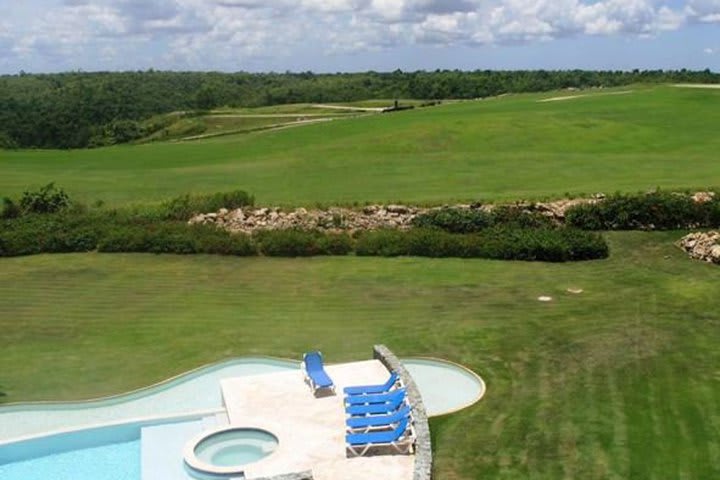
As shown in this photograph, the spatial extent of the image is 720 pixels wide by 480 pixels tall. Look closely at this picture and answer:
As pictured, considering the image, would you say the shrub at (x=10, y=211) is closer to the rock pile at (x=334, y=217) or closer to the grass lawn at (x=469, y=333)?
the grass lawn at (x=469, y=333)

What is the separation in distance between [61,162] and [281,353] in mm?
46496

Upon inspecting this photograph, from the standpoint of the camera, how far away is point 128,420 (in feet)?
52.2

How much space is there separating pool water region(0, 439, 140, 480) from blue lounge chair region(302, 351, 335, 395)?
12.7ft

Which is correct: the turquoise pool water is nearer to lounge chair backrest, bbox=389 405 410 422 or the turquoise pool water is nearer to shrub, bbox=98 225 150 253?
lounge chair backrest, bbox=389 405 410 422

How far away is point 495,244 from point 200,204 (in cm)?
1420

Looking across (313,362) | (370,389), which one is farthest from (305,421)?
(313,362)

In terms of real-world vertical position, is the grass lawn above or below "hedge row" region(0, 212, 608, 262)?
below

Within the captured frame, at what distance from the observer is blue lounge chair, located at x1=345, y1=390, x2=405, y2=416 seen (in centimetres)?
1513

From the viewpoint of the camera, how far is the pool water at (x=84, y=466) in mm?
14266

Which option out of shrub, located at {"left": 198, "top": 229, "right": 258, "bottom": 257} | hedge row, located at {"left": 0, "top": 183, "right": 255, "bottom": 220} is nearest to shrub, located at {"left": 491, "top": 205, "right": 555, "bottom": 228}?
shrub, located at {"left": 198, "top": 229, "right": 258, "bottom": 257}

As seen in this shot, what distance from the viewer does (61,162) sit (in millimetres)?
60062

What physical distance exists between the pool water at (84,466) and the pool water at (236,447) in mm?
1334

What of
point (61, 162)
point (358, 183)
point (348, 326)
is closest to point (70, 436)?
point (348, 326)

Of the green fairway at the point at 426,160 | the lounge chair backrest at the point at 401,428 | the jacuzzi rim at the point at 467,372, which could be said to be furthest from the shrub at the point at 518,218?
the lounge chair backrest at the point at 401,428
